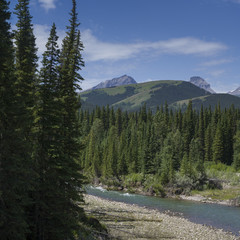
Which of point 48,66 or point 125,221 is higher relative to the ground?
point 48,66

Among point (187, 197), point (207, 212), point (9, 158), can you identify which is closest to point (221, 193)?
point (187, 197)

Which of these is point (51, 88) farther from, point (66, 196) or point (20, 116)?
point (66, 196)

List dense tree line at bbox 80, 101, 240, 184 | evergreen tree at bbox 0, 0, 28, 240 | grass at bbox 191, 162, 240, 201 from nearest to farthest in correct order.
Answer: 1. evergreen tree at bbox 0, 0, 28, 240
2. grass at bbox 191, 162, 240, 201
3. dense tree line at bbox 80, 101, 240, 184

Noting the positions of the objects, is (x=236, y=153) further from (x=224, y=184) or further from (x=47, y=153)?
(x=47, y=153)

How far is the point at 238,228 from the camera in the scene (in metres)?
35.4

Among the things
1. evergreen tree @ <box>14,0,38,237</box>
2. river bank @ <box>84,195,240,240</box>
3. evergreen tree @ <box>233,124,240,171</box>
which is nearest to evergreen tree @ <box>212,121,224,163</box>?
evergreen tree @ <box>233,124,240,171</box>

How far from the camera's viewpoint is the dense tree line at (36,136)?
1380 centimetres

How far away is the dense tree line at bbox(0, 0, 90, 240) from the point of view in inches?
543

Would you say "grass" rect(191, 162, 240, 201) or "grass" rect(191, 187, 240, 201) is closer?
"grass" rect(191, 187, 240, 201)

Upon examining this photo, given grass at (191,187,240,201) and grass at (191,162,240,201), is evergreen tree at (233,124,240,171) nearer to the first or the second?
grass at (191,162,240,201)

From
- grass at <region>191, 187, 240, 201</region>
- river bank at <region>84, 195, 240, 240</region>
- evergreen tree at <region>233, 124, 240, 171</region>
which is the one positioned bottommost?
grass at <region>191, 187, 240, 201</region>

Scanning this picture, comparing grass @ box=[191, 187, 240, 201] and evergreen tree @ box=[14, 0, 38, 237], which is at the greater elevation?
evergreen tree @ box=[14, 0, 38, 237]

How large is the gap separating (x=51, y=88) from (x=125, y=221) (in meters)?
19.9

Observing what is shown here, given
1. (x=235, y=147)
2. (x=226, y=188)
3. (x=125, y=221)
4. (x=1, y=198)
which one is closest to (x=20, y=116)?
(x=1, y=198)
